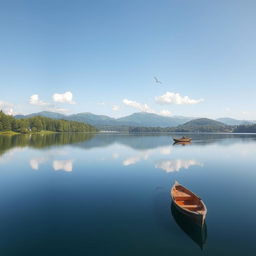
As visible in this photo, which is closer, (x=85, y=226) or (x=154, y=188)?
(x=85, y=226)

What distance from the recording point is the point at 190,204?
2531cm

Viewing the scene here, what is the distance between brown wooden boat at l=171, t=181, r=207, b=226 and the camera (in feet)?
67.1

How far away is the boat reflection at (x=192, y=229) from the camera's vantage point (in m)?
19.1

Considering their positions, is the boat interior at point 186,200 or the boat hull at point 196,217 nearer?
the boat hull at point 196,217

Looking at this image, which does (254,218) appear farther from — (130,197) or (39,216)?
(39,216)

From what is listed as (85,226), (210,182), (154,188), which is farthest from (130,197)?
(210,182)

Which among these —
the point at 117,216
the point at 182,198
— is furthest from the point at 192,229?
the point at 117,216

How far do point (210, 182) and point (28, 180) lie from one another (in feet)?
124

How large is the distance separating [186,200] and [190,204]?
50.2 inches

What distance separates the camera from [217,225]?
22.0 m

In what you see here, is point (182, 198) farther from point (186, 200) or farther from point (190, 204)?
point (190, 204)

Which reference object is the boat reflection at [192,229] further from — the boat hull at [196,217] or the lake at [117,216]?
the boat hull at [196,217]

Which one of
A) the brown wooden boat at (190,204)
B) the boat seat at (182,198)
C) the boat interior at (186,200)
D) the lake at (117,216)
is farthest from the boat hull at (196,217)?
the boat seat at (182,198)

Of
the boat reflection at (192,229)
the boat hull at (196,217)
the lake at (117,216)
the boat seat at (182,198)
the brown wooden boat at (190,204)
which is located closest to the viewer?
the lake at (117,216)
